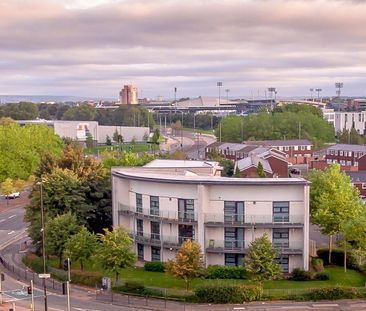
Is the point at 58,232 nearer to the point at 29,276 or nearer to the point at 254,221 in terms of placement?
the point at 29,276

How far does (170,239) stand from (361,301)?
1563cm

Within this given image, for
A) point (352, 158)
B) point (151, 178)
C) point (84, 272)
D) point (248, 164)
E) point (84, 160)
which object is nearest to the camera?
point (84, 272)

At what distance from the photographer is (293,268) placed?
45.1 meters

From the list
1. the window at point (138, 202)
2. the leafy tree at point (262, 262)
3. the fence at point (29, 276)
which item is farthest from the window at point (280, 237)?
the fence at point (29, 276)

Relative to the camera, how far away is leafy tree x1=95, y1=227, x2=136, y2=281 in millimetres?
41219

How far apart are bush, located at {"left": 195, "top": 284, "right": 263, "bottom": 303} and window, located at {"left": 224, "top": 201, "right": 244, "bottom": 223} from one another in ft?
25.9

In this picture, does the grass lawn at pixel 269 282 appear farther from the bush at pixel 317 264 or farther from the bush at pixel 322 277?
the bush at pixel 317 264

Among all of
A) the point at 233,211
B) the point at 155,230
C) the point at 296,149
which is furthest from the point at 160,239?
the point at 296,149

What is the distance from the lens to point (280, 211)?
45.6 meters

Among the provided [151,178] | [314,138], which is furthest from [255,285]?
[314,138]

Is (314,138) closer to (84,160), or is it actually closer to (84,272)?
(84,160)

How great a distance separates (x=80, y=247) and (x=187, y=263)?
9121mm

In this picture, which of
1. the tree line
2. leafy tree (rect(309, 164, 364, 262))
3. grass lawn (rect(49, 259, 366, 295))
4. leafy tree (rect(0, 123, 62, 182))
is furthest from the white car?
the tree line

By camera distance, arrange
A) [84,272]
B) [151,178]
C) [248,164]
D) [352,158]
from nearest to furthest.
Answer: [84,272] < [151,178] < [248,164] < [352,158]
